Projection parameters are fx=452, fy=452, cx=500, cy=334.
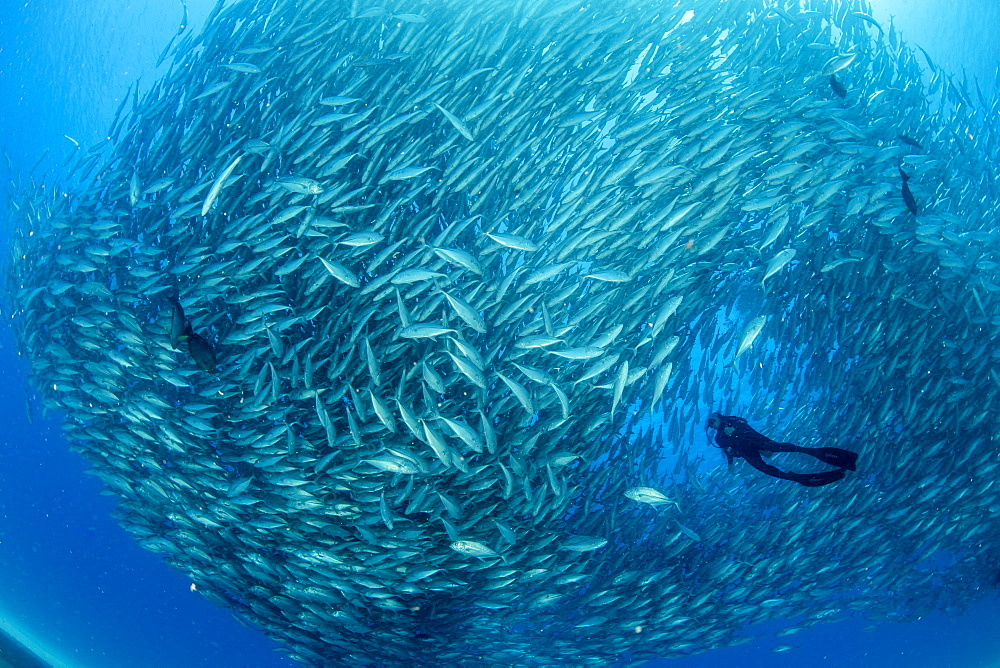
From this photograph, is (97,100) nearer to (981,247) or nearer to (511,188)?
(511,188)

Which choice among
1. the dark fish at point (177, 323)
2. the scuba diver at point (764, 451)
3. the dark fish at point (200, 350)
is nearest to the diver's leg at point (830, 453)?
→ the scuba diver at point (764, 451)

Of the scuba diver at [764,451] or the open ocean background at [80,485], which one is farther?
the open ocean background at [80,485]

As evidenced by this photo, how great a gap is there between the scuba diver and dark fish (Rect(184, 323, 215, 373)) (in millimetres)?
5527

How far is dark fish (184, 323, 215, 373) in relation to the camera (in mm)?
4199

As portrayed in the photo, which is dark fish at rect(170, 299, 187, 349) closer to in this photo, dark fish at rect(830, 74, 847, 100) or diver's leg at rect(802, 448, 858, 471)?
diver's leg at rect(802, 448, 858, 471)

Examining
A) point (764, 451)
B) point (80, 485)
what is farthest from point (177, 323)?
point (80, 485)

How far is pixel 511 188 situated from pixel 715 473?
6986 mm

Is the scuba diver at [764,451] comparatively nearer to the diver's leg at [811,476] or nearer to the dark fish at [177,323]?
the diver's leg at [811,476]

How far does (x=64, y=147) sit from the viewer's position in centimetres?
1791

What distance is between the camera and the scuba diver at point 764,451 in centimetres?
483

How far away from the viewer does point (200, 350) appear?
4.22m

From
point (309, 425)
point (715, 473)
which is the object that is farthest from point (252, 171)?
point (715, 473)

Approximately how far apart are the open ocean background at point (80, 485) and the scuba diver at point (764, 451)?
46.5ft

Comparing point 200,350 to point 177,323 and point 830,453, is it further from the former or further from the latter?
point 830,453
